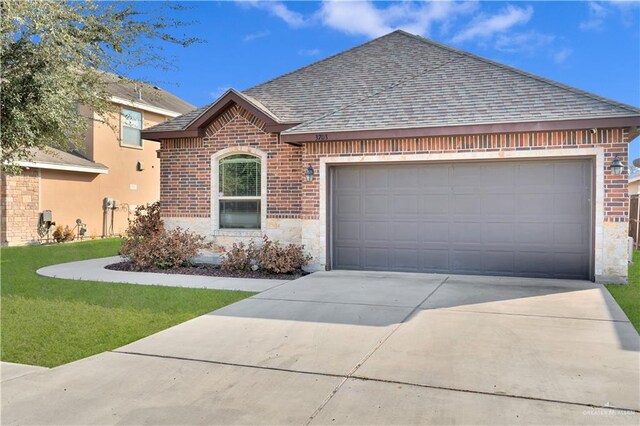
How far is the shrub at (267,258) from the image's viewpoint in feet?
34.9

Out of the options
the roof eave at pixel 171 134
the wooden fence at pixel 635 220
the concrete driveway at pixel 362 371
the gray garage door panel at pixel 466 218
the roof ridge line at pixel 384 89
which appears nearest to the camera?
the concrete driveway at pixel 362 371

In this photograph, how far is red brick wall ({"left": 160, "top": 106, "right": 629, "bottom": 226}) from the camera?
29.9 ft

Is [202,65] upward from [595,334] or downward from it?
upward

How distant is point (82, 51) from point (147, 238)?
4.82m

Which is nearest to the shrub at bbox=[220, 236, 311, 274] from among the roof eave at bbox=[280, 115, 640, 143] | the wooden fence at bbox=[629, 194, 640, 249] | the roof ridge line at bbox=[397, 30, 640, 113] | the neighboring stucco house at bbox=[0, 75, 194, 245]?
the roof eave at bbox=[280, 115, 640, 143]

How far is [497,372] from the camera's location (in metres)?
4.59

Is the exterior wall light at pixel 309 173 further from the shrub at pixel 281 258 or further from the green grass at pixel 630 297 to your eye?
the green grass at pixel 630 297

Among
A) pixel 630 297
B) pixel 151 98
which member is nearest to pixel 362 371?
pixel 630 297

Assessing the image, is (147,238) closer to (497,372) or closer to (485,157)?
(485,157)

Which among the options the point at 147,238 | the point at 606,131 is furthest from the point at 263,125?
the point at 606,131

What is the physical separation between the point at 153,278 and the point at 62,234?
10.9 metres

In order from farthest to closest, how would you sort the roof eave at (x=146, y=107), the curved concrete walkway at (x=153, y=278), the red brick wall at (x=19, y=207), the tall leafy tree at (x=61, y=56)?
the roof eave at (x=146, y=107)
the red brick wall at (x=19, y=207)
the curved concrete walkway at (x=153, y=278)
the tall leafy tree at (x=61, y=56)

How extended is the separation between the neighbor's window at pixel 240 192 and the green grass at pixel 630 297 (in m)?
7.50

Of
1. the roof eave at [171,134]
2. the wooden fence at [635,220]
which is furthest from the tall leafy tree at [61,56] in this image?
the wooden fence at [635,220]
